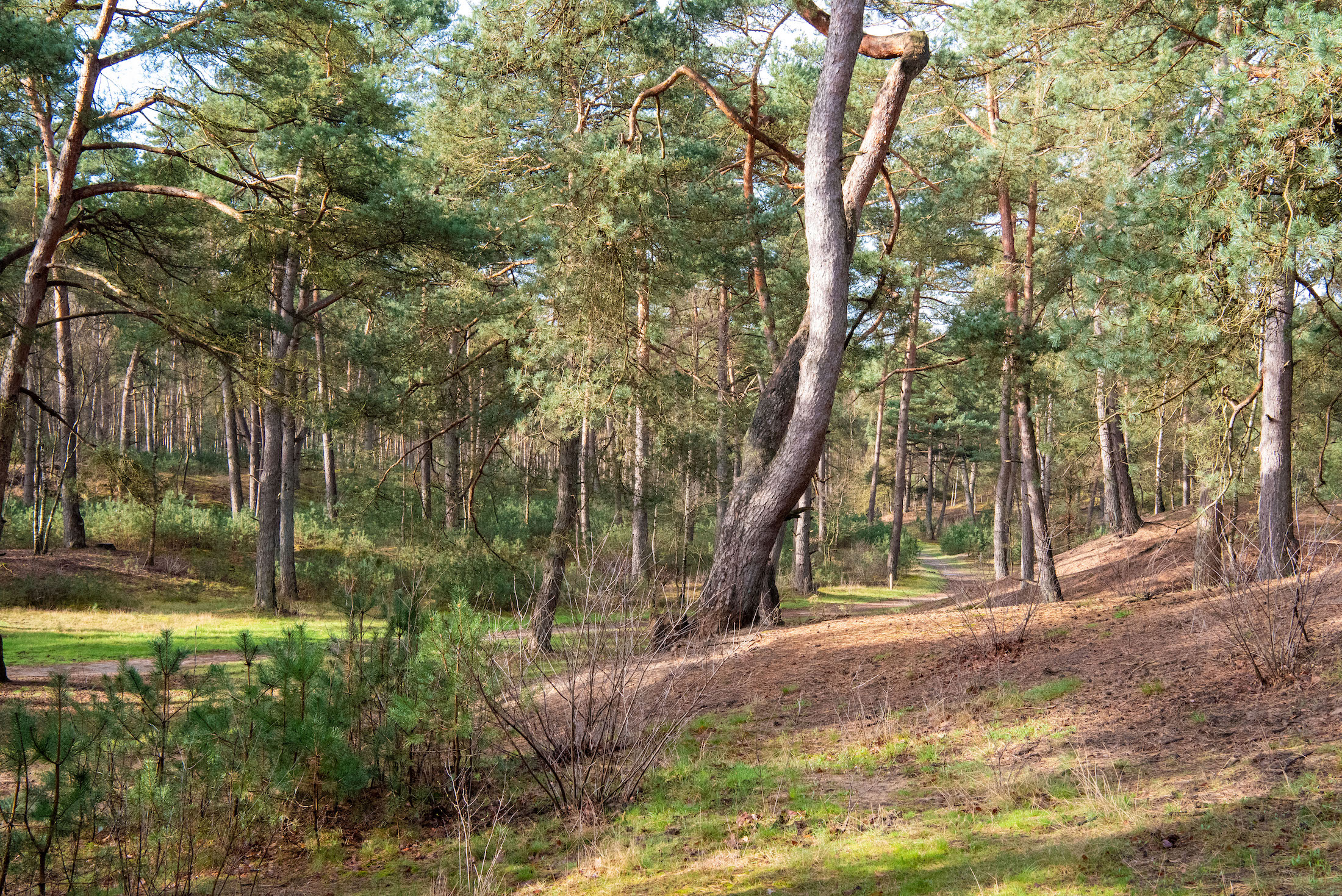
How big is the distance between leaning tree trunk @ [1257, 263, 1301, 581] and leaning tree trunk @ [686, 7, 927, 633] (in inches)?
164

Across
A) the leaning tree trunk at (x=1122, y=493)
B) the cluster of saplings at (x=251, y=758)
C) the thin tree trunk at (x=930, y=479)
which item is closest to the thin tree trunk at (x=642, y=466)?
the cluster of saplings at (x=251, y=758)

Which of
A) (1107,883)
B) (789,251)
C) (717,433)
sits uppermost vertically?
(789,251)

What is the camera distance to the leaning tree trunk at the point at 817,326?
773cm

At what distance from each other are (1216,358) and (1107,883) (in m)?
6.02

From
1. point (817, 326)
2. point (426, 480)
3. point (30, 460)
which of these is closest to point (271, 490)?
point (426, 480)

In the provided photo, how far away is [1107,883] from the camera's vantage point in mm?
3035

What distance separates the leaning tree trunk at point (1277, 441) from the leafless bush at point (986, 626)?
2285 millimetres

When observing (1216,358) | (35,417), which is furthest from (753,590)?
(35,417)

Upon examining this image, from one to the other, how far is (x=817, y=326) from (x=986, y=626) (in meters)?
3.15

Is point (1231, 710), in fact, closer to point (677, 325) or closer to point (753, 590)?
point (753, 590)

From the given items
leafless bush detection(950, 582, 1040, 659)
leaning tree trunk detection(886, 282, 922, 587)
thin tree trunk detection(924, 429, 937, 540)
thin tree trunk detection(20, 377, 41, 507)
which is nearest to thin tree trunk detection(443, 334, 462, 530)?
leafless bush detection(950, 582, 1040, 659)

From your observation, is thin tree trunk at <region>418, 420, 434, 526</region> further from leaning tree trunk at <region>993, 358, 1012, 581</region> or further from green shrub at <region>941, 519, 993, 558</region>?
green shrub at <region>941, 519, 993, 558</region>

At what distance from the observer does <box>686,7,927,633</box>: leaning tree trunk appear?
7.73 metres

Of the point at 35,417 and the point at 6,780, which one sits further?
the point at 35,417
